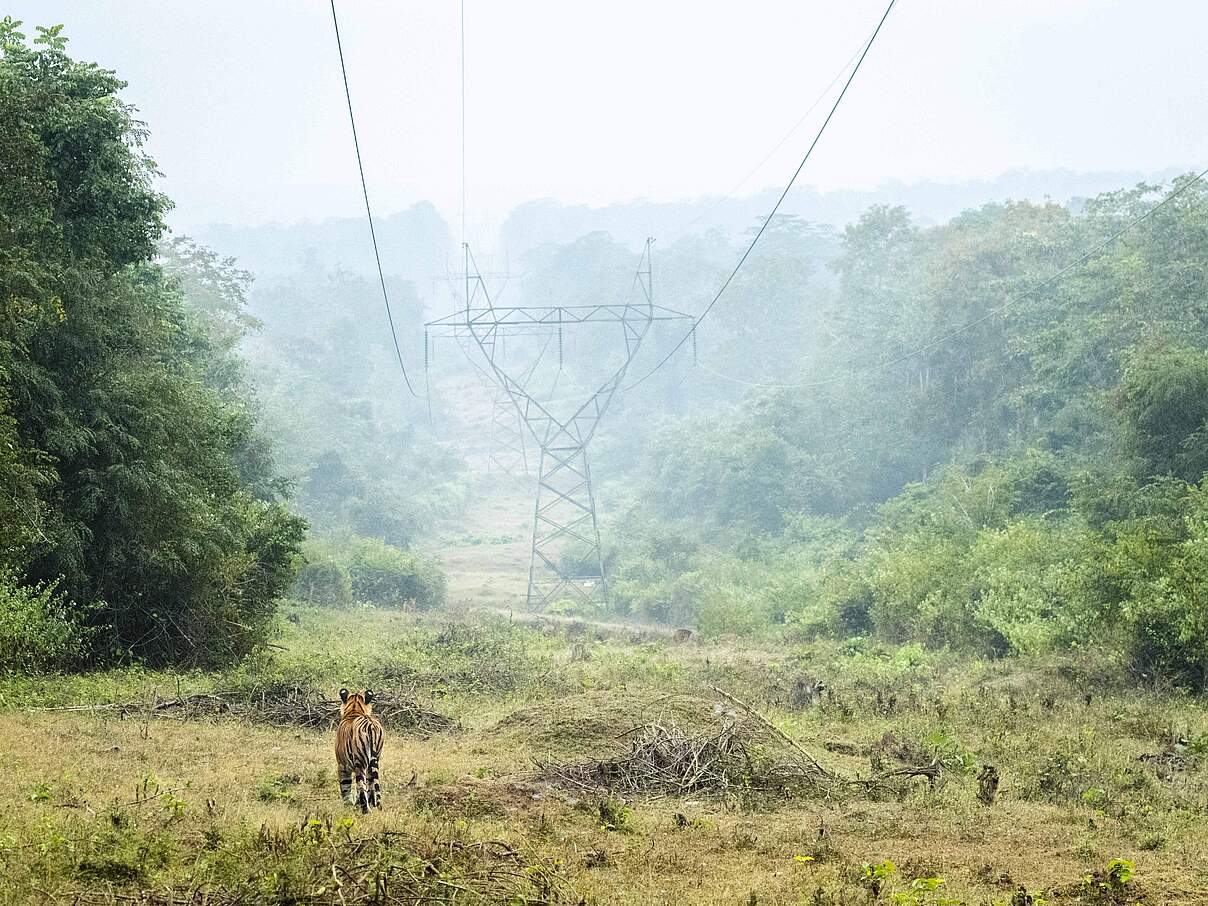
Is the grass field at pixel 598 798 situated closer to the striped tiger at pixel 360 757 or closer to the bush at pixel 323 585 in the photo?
the striped tiger at pixel 360 757

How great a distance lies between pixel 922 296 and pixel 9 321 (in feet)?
135

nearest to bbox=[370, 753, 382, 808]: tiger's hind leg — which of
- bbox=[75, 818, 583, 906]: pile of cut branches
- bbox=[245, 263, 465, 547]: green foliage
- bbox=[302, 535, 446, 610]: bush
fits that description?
bbox=[75, 818, 583, 906]: pile of cut branches

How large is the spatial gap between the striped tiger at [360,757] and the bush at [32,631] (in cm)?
678

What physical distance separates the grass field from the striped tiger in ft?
1.12

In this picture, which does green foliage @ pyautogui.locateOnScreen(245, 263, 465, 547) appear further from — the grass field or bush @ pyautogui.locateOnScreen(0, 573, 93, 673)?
the grass field

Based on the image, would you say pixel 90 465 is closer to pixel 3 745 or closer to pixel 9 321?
pixel 9 321

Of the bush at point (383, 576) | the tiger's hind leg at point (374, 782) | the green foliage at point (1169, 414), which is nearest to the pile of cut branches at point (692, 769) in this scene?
the tiger's hind leg at point (374, 782)

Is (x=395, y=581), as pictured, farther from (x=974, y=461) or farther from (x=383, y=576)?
(x=974, y=461)

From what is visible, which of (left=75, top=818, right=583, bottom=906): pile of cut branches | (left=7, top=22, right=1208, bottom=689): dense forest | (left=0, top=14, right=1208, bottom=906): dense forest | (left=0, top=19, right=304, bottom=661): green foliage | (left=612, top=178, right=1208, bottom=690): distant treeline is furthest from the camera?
(left=612, top=178, right=1208, bottom=690): distant treeline

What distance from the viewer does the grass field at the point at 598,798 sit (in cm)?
726

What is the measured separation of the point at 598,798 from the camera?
36.4 ft

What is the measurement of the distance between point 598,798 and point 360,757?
8.38 feet

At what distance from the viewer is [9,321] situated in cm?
1509

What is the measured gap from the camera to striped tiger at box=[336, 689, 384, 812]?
379 inches
